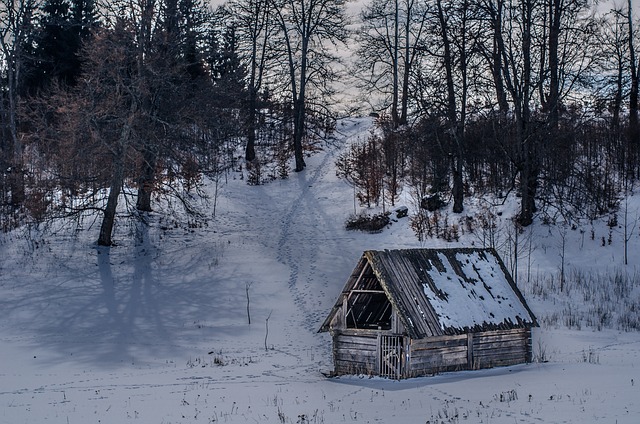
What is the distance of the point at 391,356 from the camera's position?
675 inches

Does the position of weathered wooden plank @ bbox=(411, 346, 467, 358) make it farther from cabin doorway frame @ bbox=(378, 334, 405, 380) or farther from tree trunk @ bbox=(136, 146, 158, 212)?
tree trunk @ bbox=(136, 146, 158, 212)

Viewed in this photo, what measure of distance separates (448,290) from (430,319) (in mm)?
1381

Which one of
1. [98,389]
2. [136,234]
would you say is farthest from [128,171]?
[98,389]

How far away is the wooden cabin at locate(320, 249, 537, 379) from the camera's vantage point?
55.5 ft

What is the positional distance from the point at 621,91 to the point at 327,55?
16.3 metres

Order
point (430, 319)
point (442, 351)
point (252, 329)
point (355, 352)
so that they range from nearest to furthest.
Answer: point (430, 319), point (442, 351), point (355, 352), point (252, 329)

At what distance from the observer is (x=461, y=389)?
15484 mm

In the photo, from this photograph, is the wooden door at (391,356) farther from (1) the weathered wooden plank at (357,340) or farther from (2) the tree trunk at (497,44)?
(2) the tree trunk at (497,44)

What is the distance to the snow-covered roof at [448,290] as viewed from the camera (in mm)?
16875

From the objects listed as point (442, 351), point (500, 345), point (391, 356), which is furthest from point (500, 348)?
point (391, 356)

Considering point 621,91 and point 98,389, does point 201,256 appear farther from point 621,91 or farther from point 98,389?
point 621,91

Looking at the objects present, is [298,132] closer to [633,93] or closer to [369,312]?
[633,93]

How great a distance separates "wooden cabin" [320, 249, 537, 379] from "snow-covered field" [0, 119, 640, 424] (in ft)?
1.88

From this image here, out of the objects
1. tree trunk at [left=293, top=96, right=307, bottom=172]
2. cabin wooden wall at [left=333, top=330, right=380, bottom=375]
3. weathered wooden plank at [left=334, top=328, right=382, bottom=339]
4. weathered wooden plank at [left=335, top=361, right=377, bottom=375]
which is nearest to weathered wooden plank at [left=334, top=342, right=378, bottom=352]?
cabin wooden wall at [left=333, top=330, right=380, bottom=375]
